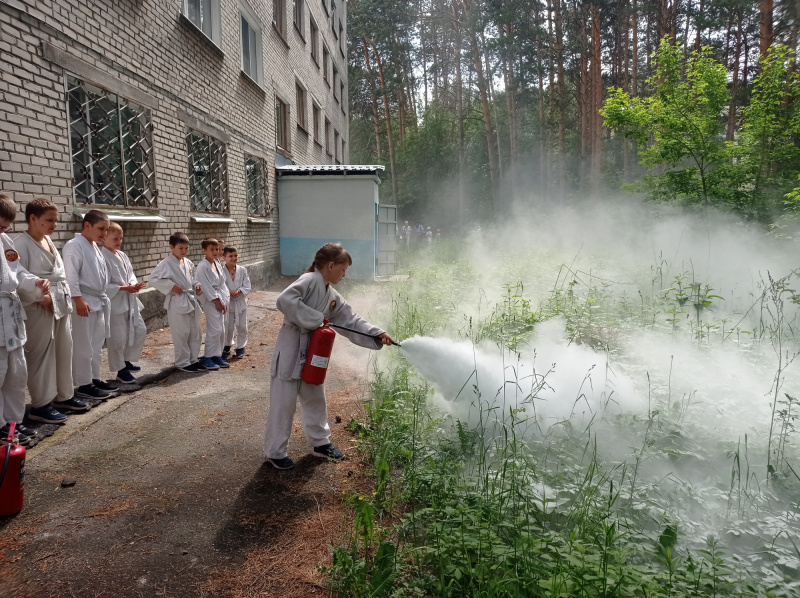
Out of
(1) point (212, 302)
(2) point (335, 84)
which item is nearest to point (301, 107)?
(2) point (335, 84)

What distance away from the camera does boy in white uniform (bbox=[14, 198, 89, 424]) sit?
4191 mm

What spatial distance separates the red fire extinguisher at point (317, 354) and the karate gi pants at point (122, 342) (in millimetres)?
2910

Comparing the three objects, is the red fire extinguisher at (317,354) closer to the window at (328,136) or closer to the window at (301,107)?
the window at (301,107)

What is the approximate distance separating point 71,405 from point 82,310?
0.87 metres

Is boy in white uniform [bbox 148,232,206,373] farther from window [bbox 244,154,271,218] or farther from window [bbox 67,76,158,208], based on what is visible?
window [bbox 244,154,271,218]

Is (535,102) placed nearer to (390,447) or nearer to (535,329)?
(535,329)

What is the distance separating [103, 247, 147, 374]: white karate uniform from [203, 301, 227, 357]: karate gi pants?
91cm

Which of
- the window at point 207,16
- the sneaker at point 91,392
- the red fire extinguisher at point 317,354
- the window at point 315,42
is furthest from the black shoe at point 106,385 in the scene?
the window at point 315,42

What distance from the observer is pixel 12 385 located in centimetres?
387

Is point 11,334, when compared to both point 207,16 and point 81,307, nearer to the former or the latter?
point 81,307

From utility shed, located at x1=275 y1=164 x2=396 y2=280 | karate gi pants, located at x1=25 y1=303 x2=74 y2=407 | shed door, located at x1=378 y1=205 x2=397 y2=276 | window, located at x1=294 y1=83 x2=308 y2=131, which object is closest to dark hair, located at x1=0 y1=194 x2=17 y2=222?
karate gi pants, located at x1=25 y1=303 x2=74 y2=407

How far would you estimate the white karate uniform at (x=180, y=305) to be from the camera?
612 centimetres

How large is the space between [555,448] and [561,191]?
28.9 m

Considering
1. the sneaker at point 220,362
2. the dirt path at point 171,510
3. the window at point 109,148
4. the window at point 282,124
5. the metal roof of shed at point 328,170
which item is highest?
the window at point 282,124
